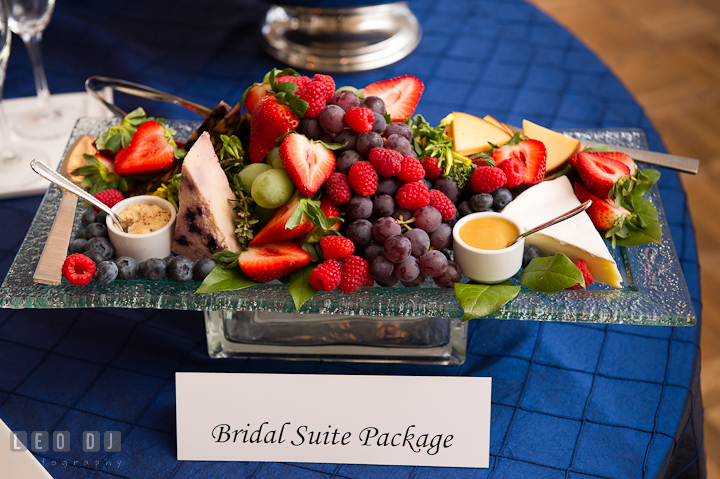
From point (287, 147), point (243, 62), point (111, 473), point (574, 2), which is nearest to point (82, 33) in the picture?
point (243, 62)

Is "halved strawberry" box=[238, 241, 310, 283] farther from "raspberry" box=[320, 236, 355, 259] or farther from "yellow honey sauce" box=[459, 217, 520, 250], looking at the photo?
"yellow honey sauce" box=[459, 217, 520, 250]

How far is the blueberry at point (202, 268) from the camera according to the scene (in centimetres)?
83

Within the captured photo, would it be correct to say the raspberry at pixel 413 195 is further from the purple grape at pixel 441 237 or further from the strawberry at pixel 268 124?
the strawberry at pixel 268 124

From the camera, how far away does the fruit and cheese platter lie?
0.80 m

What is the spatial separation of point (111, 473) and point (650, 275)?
2.46ft

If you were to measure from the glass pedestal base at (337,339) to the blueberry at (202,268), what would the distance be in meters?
0.09

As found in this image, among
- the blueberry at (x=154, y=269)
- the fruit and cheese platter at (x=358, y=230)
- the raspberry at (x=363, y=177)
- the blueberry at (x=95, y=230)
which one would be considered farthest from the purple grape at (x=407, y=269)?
the blueberry at (x=95, y=230)

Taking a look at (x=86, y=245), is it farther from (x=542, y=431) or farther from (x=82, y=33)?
(x=82, y=33)

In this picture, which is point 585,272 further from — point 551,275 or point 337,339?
point 337,339

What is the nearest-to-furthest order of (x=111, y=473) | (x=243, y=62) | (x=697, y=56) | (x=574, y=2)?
(x=111, y=473) → (x=243, y=62) → (x=697, y=56) → (x=574, y=2)

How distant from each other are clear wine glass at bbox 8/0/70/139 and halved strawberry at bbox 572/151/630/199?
1.02 m

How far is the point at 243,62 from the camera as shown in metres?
1.51

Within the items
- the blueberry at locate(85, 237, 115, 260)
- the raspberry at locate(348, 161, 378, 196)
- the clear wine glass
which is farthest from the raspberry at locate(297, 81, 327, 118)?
the clear wine glass

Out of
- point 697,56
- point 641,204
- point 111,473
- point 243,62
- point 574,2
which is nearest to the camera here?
point 111,473
